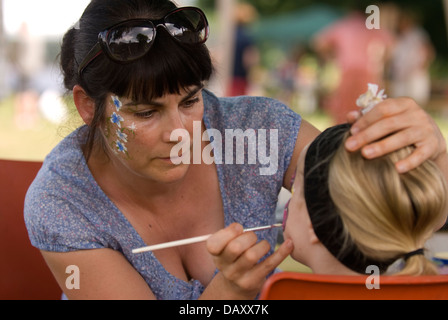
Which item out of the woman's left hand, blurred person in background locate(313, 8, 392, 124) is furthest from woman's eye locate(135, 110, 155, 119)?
blurred person in background locate(313, 8, 392, 124)

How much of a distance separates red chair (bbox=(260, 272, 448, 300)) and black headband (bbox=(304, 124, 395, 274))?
→ 125 mm

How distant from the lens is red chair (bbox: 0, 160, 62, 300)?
1.70 metres

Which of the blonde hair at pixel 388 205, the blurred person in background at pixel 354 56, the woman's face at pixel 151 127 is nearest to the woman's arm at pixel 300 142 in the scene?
the woman's face at pixel 151 127

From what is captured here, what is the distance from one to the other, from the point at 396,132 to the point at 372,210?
173 millimetres

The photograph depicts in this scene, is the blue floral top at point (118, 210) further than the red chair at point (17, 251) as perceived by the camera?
No

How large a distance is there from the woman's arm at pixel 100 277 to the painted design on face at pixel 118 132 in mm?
271

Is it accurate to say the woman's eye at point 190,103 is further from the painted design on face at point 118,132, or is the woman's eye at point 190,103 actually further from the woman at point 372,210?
the woman at point 372,210

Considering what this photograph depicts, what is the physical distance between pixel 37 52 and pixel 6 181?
1071 cm

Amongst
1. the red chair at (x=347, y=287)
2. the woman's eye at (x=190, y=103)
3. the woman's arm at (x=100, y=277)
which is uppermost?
the woman's eye at (x=190, y=103)

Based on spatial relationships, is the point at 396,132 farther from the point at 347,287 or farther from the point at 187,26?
the point at 187,26

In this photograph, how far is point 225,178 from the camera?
67.2 inches

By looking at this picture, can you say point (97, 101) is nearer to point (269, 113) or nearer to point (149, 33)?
point (149, 33)

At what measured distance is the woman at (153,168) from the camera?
51.3 inches

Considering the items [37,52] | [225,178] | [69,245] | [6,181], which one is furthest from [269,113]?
[37,52]
